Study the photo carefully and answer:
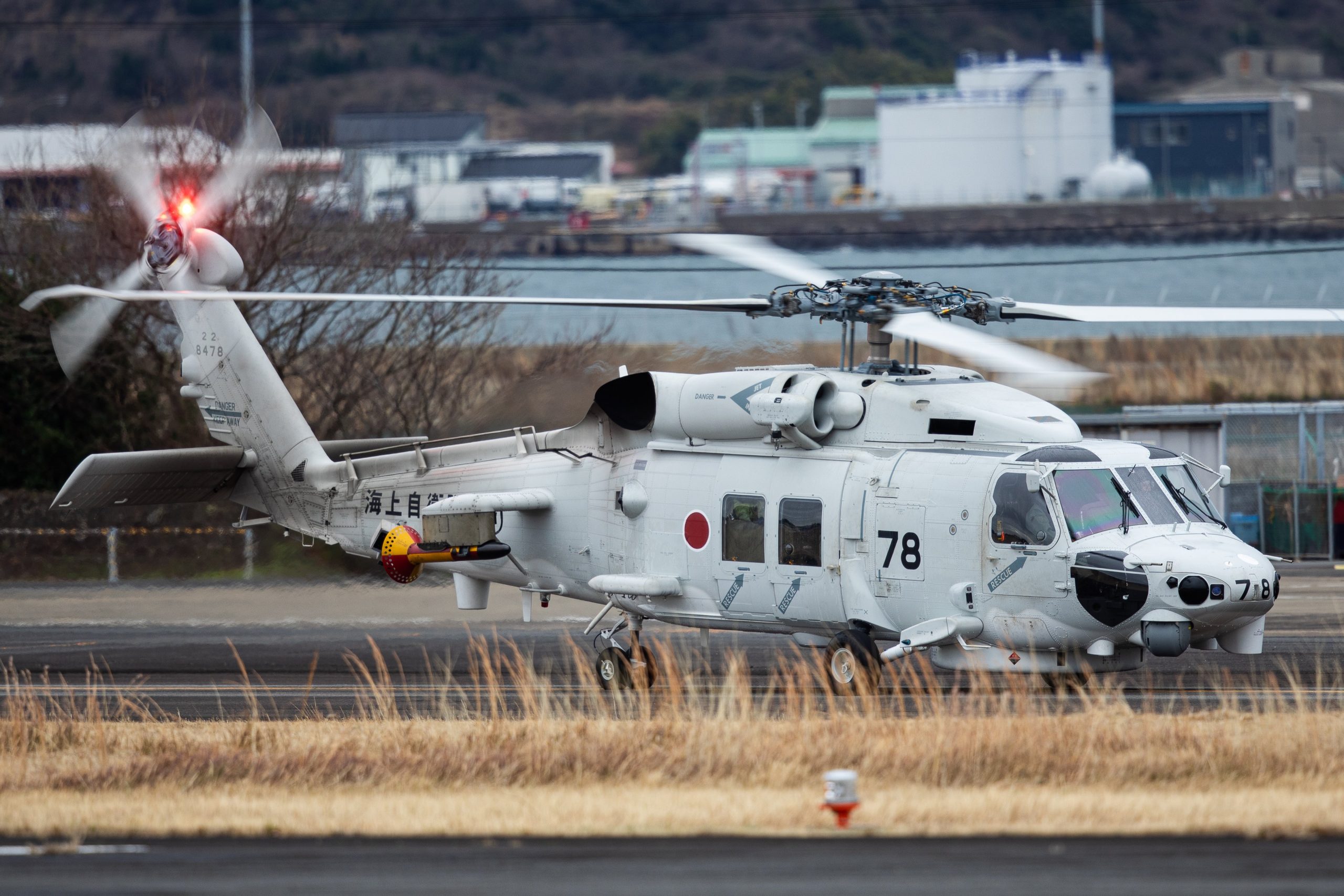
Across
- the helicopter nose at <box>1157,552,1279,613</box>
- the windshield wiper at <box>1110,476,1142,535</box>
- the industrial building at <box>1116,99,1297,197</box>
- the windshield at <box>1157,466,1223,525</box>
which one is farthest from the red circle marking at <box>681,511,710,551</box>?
the industrial building at <box>1116,99,1297,197</box>

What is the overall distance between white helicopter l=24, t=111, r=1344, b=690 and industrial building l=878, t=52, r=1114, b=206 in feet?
353

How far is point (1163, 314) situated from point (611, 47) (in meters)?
174

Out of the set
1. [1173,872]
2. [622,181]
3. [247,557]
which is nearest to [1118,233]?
[622,181]

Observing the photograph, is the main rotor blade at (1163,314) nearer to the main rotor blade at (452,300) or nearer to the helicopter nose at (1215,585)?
the helicopter nose at (1215,585)

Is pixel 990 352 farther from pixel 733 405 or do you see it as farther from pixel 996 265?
pixel 996 265

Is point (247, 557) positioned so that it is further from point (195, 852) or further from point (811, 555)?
point (195, 852)

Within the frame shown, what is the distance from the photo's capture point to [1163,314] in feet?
48.8

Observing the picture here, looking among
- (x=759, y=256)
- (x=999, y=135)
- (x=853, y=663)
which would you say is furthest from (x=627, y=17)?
(x=853, y=663)

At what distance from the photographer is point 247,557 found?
1083 inches

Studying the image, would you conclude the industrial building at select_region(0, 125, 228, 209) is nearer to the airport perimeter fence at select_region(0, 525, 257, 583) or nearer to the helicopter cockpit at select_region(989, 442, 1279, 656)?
the airport perimeter fence at select_region(0, 525, 257, 583)

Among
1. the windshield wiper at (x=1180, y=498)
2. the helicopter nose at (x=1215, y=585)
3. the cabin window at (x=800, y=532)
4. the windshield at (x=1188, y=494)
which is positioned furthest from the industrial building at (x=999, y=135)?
the helicopter nose at (x=1215, y=585)

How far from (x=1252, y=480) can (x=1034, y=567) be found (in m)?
16.7

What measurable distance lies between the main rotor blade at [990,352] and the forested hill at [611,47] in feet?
488

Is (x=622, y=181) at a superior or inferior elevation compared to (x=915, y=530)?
superior
